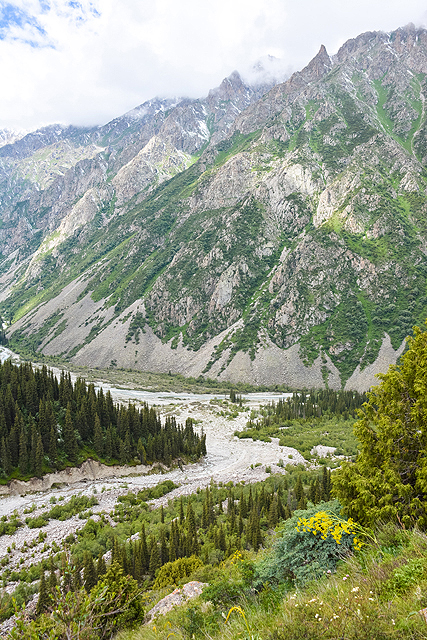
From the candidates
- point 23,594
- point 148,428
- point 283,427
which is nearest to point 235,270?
point 283,427

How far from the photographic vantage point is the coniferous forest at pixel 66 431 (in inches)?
1598

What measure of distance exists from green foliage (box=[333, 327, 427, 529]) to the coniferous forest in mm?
39142

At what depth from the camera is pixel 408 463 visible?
477 inches

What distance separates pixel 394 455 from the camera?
12.5 metres

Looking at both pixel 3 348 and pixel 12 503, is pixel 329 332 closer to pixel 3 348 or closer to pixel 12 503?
pixel 12 503

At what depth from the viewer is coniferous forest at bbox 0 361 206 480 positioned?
4059 centimetres

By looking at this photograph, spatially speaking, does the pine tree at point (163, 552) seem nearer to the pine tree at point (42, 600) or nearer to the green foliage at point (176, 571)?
the green foliage at point (176, 571)

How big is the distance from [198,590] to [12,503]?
30136 millimetres

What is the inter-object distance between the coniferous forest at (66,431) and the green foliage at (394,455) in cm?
3914

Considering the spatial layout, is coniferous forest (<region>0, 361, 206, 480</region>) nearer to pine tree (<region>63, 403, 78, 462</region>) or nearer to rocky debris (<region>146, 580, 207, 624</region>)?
pine tree (<region>63, 403, 78, 462</region>)

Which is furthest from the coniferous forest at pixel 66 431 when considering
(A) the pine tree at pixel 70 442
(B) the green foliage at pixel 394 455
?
(B) the green foliage at pixel 394 455

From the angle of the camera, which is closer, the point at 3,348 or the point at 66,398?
the point at 66,398

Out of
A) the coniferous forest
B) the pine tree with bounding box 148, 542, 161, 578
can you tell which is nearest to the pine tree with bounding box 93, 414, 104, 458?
the coniferous forest

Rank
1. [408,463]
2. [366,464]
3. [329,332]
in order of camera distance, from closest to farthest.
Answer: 1. [408,463]
2. [366,464]
3. [329,332]
